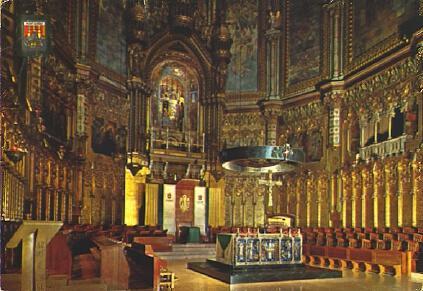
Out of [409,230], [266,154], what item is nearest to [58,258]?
[266,154]

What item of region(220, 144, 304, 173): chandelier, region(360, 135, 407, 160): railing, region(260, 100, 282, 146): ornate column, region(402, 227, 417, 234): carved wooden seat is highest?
region(260, 100, 282, 146): ornate column

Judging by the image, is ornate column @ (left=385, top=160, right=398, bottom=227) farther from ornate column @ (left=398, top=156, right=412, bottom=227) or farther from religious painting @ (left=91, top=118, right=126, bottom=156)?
religious painting @ (left=91, top=118, right=126, bottom=156)

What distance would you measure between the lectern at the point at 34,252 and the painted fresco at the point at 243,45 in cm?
2149

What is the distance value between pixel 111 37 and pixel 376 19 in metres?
12.2

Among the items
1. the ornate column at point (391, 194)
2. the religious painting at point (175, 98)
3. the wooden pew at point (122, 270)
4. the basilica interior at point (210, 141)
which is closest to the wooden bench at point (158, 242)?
the basilica interior at point (210, 141)

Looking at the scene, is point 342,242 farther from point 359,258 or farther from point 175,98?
point 175,98

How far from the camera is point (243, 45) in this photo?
2716 centimetres

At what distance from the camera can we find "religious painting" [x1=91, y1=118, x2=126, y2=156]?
21.5m

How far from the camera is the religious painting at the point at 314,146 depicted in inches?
908

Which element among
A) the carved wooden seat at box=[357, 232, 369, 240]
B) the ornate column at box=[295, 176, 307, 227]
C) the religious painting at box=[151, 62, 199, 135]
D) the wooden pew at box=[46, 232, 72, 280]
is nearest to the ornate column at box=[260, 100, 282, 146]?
the ornate column at box=[295, 176, 307, 227]

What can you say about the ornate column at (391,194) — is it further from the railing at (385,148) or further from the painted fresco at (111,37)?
the painted fresco at (111,37)

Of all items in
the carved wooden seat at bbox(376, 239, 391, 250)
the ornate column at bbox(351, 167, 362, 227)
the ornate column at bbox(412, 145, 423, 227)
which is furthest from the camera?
the ornate column at bbox(351, 167, 362, 227)

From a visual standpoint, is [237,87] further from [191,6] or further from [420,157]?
[420,157]

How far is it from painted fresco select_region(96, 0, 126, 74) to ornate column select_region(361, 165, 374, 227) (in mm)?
12707
